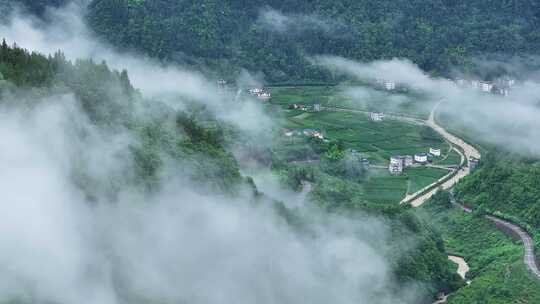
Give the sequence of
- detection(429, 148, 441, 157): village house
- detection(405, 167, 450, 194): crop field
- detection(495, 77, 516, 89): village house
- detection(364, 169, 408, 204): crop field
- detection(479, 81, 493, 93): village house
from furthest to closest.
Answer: detection(495, 77, 516, 89): village house → detection(479, 81, 493, 93): village house → detection(429, 148, 441, 157): village house → detection(405, 167, 450, 194): crop field → detection(364, 169, 408, 204): crop field

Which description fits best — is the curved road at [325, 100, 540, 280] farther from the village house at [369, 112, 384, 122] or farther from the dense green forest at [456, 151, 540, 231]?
the village house at [369, 112, 384, 122]

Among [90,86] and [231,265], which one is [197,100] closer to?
[90,86]

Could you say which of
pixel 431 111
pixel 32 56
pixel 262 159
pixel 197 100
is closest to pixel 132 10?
pixel 197 100

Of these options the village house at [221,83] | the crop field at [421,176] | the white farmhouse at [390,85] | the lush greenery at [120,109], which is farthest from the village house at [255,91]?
the lush greenery at [120,109]

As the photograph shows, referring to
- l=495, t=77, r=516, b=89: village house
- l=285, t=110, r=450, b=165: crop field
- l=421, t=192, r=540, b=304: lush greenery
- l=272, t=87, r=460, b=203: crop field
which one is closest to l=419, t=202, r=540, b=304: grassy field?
l=421, t=192, r=540, b=304: lush greenery

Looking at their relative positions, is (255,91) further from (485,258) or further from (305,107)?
(485,258)

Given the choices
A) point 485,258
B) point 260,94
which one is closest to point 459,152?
point 260,94

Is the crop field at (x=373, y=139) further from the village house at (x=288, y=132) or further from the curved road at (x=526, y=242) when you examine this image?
the curved road at (x=526, y=242)
